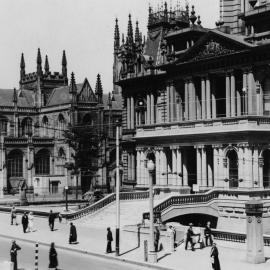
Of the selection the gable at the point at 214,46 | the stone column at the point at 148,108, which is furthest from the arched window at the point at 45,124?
the gable at the point at 214,46

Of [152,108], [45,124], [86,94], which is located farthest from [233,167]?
[45,124]

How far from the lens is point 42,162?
106 metres

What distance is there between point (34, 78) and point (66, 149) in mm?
20782

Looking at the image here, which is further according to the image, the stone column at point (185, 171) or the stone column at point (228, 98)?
the stone column at point (185, 171)

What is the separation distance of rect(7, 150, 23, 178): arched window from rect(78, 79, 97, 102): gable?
44.3 ft

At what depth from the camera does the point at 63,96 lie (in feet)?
373

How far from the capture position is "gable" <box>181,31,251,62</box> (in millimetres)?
56375

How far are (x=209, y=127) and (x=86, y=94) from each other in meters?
56.4

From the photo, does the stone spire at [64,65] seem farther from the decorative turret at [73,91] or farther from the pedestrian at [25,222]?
the pedestrian at [25,222]

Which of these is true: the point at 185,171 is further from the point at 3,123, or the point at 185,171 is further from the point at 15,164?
the point at 3,123

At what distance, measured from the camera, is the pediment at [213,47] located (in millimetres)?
56438

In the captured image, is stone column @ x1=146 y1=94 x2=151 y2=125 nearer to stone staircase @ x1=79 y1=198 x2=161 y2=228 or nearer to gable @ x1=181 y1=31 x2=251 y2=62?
gable @ x1=181 y1=31 x2=251 y2=62

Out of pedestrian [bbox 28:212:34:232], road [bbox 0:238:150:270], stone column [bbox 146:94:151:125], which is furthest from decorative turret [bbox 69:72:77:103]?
road [bbox 0:238:150:270]

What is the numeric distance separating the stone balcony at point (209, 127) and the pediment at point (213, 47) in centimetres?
655
